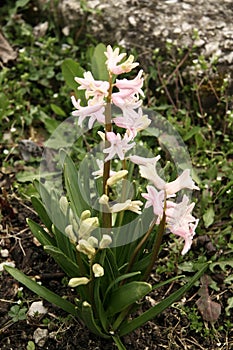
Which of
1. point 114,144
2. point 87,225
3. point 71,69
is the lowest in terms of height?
point 71,69

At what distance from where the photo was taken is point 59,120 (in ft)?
9.74

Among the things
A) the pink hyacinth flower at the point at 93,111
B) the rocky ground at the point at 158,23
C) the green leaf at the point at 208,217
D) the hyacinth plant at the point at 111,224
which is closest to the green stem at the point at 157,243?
the hyacinth plant at the point at 111,224

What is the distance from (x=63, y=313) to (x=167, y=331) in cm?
36

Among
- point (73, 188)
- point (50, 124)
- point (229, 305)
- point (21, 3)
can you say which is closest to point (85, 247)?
point (73, 188)

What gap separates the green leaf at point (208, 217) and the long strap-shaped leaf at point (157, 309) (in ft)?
1.83

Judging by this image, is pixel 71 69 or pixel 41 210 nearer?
pixel 41 210

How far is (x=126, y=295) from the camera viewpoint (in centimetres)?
179

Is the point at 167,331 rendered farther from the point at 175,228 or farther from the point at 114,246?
the point at 175,228

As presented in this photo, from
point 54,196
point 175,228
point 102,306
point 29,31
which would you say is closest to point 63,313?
point 102,306

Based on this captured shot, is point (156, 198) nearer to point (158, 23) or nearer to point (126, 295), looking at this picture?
point (126, 295)

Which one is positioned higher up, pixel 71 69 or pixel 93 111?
pixel 93 111

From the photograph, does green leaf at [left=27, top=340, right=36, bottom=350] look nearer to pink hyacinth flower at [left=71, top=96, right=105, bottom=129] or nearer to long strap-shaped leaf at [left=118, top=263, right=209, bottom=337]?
long strap-shaped leaf at [left=118, top=263, right=209, bottom=337]

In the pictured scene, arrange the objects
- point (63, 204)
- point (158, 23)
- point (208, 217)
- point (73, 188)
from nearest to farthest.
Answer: point (63, 204)
point (73, 188)
point (208, 217)
point (158, 23)

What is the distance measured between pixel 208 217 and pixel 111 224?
71 cm
